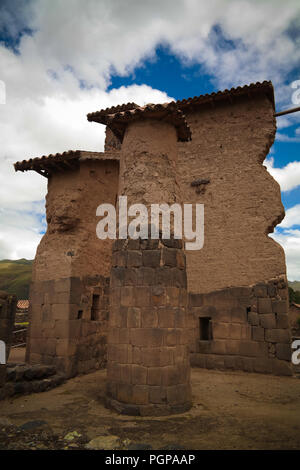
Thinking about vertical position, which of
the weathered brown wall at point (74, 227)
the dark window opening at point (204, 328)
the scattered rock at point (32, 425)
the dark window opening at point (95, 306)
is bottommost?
the scattered rock at point (32, 425)

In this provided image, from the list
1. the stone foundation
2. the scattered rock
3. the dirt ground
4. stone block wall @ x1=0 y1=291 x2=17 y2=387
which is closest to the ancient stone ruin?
the stone foundation

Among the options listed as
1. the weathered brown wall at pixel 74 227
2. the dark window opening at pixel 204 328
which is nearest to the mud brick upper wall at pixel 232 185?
the weathered brown wall at pixel 74 227

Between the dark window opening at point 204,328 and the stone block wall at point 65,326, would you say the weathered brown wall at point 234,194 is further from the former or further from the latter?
the stone block wall at point 65,326

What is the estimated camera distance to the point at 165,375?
5559 millimetres

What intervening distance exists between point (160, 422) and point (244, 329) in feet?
15.5

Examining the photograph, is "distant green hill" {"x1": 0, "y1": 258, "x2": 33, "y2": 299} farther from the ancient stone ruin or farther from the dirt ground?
the dirt ground

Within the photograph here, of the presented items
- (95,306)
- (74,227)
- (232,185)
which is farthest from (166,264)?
(232,185)

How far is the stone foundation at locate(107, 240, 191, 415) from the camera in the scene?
18.1ft

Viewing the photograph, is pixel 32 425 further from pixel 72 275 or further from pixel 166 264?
pixel 72 275

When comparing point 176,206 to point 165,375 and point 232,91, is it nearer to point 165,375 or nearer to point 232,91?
point 165,375

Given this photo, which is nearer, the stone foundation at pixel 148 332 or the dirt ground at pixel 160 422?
the dirt ground at pixel 160 422

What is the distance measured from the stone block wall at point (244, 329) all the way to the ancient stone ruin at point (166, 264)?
1.1 inches

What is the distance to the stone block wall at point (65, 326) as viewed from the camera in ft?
26.5
